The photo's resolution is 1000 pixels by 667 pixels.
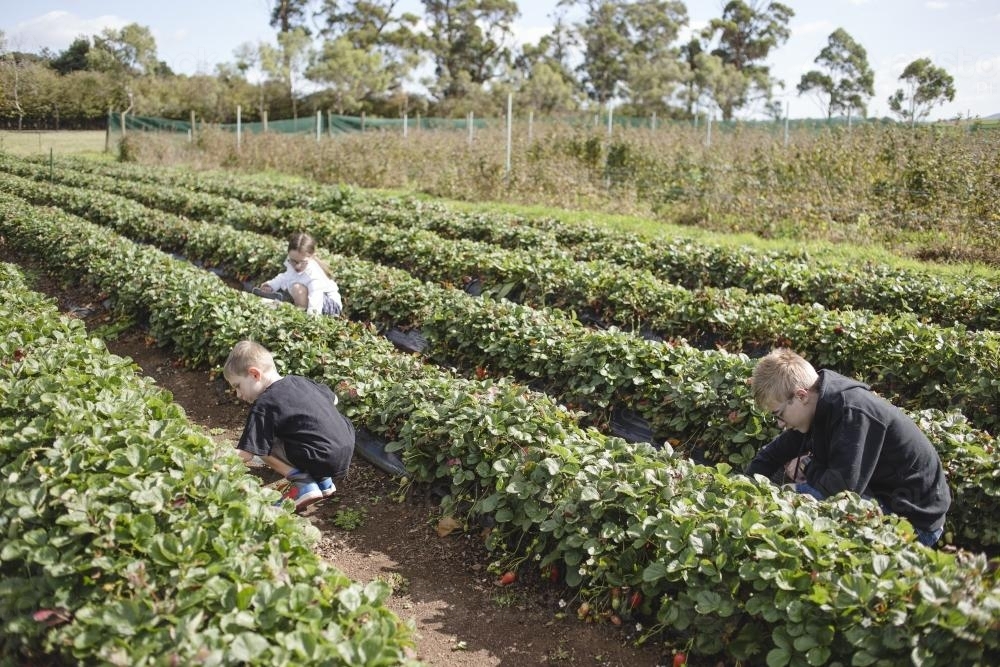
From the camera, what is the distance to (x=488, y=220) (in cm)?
1190

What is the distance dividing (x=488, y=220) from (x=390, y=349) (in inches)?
247

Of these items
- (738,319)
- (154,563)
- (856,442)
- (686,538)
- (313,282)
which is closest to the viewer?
(154,563)

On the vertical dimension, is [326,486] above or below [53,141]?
below

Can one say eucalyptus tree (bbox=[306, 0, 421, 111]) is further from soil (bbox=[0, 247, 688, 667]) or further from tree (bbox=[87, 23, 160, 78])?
soil (bbox=[0, 247, 688, 667])

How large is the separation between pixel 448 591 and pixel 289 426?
129cm

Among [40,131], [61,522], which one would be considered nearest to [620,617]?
[61,522]

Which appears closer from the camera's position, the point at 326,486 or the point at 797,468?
the point at 797,468

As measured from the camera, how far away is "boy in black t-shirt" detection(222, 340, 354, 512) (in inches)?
168

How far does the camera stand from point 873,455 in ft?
11.5

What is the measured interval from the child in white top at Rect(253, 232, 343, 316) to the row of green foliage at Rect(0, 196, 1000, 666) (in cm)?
213

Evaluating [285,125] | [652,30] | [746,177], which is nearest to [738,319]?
[746,177]

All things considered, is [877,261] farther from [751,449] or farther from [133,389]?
[133,389]

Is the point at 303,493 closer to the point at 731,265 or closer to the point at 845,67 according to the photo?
the point at 731,265

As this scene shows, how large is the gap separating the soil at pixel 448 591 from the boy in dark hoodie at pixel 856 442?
1143 mm
